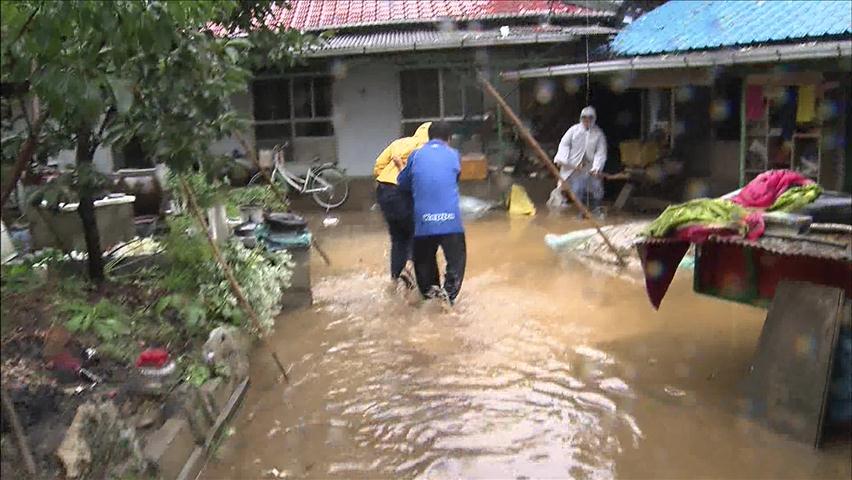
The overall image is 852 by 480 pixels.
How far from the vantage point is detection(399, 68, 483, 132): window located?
15586mm

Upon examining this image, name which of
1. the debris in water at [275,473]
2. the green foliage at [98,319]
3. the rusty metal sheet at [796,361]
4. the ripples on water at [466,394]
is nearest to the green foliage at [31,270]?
the green foliage at [98,319]

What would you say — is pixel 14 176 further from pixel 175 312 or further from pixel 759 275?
pixel 759 275

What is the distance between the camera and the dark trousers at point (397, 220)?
842 cm

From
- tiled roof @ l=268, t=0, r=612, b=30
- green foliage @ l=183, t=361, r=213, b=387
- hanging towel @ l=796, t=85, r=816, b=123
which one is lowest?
green foliage @ l=183, t=361, r=213, b=387

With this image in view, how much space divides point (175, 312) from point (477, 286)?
4.11 meters

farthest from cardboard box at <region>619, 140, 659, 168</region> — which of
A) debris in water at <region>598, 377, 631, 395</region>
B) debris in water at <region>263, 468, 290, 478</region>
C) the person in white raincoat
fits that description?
debris in water at <region>263, 468, 290, 478</region>

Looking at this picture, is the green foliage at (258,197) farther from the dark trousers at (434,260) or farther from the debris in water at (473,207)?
the dark trousers at (434,260)

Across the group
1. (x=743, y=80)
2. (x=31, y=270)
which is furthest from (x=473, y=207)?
(x=31, y=270)

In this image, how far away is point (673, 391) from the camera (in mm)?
5816

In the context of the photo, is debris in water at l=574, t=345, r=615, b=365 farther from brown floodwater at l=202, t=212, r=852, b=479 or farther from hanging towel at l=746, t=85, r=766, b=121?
hanging towel at l=746, t=85, r=766, b=121

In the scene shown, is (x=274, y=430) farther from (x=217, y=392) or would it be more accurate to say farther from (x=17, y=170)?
(x=17, y=170)

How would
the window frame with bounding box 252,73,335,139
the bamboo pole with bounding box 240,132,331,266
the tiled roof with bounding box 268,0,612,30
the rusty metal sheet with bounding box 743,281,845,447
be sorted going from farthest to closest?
the window frame with bounding box 252,73,335,139, the tiled roof with bounding box 268,0,612,30, the bamboo pole with bounding box 240,132,331,266, the rusty metal sheet with bounding box 743,281,845,447

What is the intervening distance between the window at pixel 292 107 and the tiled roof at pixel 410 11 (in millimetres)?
1200

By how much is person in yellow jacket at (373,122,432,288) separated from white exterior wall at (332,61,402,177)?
7376mm
